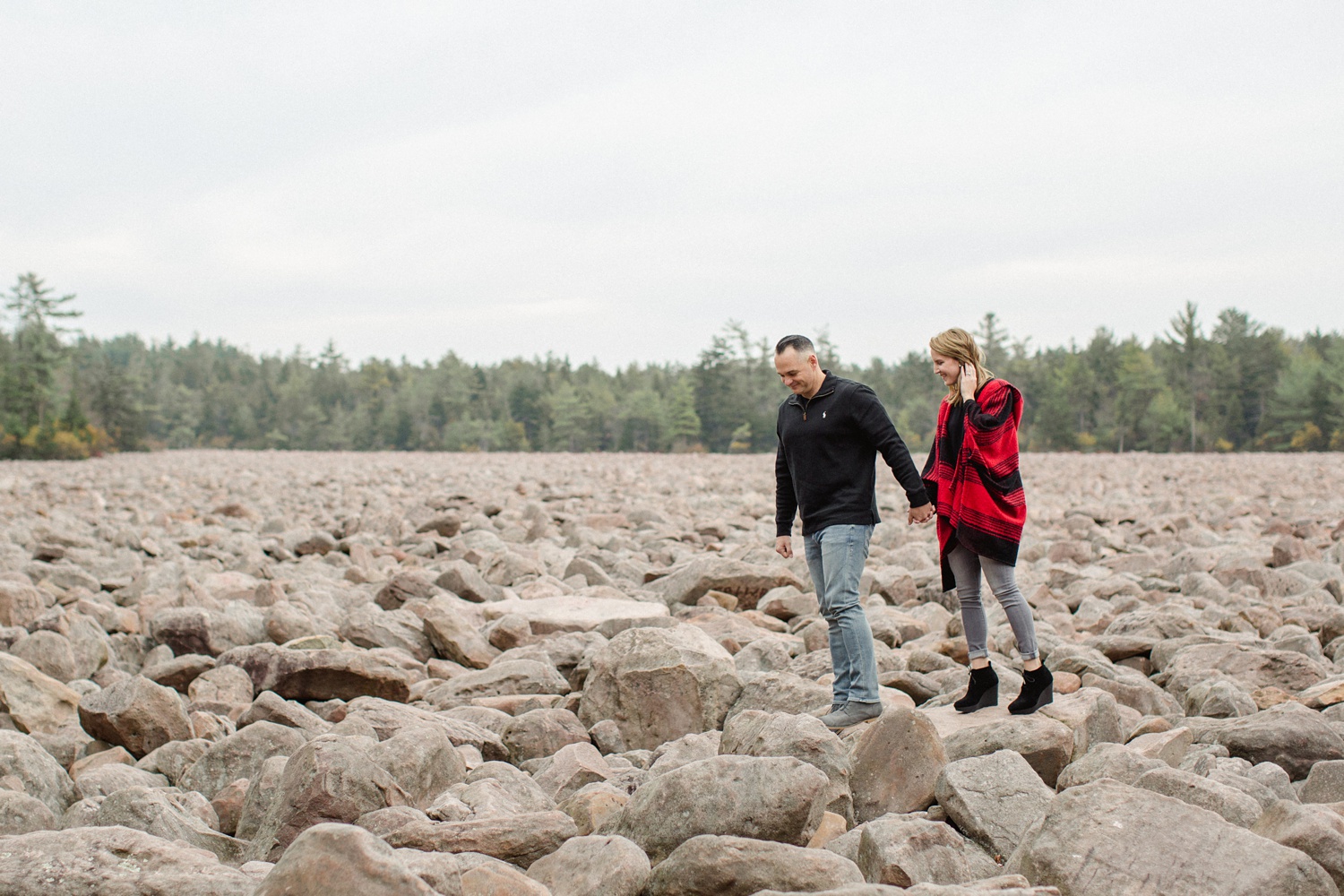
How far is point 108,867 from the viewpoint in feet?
9.37

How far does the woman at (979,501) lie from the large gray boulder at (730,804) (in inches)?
61.3

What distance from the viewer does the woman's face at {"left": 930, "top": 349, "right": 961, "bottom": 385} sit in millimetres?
4527

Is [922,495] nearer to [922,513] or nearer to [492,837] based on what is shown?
[922,513]

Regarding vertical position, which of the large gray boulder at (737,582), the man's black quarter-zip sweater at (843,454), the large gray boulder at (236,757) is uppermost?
the man's black quarter-zip sweater at (843,454)

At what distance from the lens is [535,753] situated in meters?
4.62

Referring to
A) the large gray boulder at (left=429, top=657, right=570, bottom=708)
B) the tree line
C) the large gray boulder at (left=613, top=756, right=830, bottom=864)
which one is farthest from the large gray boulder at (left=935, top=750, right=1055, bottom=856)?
the tree line

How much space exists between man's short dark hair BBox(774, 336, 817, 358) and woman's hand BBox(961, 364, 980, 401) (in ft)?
2.16

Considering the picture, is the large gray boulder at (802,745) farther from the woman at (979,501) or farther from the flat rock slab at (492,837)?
the woman at (979,501)

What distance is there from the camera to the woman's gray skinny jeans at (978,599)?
4.52 metres

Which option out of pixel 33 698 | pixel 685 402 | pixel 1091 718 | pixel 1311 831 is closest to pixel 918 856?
pixel 1311 831

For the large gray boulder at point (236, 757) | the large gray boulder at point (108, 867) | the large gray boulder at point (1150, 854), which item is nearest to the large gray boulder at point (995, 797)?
the large gray boulder at point (1150, 854)

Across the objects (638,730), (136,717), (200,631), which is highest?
(200,631)

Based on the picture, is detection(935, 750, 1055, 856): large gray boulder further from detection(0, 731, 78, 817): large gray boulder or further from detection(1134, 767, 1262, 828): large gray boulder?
detection(0, 731, 78, 817): large gray boulder

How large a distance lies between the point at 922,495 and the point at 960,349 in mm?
662
